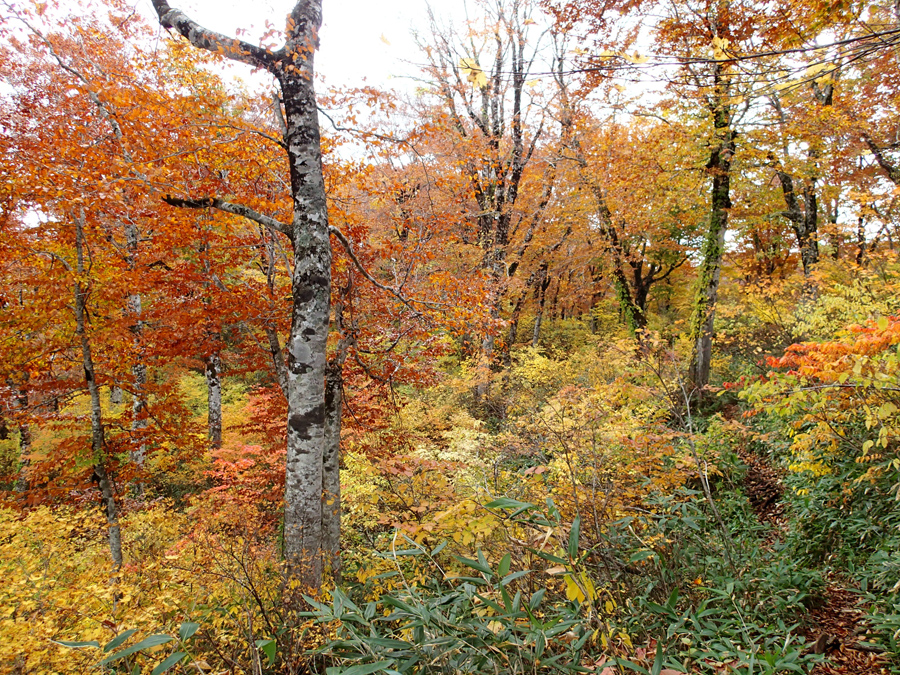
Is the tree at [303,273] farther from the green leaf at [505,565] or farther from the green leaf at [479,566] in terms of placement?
the green leaf at [505,565]

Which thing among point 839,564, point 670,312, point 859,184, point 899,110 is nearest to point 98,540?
point 839,564

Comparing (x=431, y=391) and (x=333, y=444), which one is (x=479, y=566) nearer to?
(x=333, y=444)

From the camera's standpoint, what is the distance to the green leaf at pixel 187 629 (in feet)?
3.82

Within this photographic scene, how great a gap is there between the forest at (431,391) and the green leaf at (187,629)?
0.36 ft

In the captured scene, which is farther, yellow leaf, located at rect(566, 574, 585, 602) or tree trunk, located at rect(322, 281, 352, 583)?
tree trunk, located at rect(322, 281, 352, 583)

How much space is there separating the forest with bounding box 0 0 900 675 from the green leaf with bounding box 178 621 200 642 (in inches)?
4.3

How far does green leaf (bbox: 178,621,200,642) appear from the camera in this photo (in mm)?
1164

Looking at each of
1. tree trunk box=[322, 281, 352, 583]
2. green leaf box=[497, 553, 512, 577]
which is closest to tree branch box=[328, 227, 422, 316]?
tree trunk box=[322, 281, 352, 583]

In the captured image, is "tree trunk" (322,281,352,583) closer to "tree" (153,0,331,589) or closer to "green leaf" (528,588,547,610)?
"tree" (153,0,331,589)

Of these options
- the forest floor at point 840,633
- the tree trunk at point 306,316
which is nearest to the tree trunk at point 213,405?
the tree trunk at point 306,316

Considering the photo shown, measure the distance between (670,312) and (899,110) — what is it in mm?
13810

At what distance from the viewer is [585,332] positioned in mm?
19203

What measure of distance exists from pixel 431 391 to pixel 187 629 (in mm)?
11374

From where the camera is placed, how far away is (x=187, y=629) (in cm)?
123
